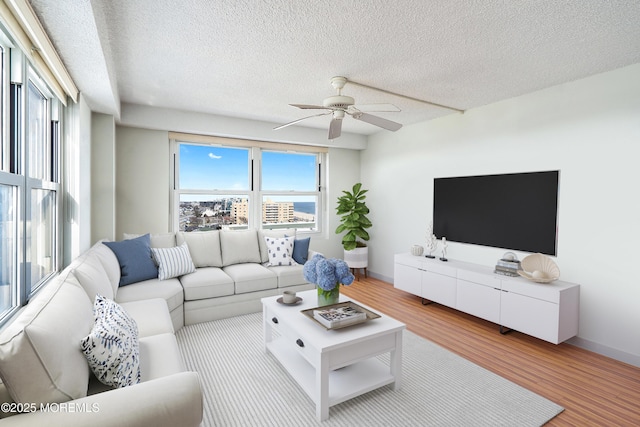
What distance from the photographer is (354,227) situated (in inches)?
211

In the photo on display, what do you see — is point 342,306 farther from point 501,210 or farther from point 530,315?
point 501,210

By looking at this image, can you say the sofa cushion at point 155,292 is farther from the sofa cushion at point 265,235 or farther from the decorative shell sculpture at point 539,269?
the decorative shell sculpture at point 539,269

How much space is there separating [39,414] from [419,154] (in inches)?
184

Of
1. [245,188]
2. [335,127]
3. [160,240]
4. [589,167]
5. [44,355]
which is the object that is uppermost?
[335,127]

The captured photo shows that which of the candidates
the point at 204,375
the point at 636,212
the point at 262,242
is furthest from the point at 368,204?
the point at 204,375

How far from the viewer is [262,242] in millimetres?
4375

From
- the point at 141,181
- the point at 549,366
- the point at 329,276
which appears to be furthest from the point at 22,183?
the point at 549,366

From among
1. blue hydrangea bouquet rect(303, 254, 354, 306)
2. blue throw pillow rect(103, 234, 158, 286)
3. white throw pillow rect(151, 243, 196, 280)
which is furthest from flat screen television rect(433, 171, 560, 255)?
blue throw pillow rect(103, 234, 158, 286)

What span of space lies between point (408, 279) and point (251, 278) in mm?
2118

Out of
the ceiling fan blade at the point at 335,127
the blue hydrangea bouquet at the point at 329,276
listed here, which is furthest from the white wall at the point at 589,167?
the blue hydrangea bouquet at the point at 329,276

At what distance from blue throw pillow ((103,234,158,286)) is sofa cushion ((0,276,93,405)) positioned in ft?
6.01

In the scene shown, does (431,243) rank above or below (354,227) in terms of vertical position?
below

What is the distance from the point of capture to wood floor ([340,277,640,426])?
2072 millimetres

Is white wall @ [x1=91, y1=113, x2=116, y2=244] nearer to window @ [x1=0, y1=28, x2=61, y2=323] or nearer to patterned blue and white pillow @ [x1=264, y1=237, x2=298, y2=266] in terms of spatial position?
window @ [x1=0, y1=28, x2=61, y2=323]
